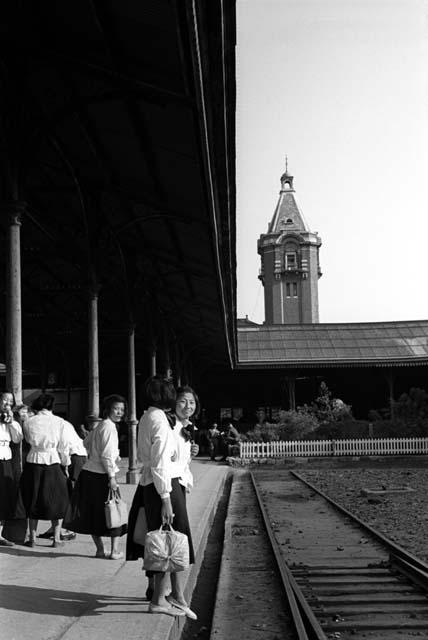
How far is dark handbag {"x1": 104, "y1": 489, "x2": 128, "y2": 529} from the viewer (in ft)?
24.8

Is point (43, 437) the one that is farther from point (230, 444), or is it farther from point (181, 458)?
point (230, 444)

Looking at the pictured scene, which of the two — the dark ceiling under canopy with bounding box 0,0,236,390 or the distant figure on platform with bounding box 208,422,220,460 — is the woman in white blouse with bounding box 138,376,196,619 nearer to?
the dark ceiling under canopy with bounding box 0,0,236,390

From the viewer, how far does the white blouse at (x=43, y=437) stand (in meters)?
8.05

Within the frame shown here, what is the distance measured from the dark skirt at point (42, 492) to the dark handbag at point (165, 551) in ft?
9.86

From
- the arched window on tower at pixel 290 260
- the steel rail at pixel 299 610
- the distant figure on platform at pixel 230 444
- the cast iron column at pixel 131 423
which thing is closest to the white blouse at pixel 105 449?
the steel rail at pixel 299 610

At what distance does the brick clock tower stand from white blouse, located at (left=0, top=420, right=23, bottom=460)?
293 feet

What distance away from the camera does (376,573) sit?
8.50 metres

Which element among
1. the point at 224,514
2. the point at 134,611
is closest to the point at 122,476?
the point at 224,514

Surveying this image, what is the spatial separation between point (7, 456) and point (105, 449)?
1.00 meters

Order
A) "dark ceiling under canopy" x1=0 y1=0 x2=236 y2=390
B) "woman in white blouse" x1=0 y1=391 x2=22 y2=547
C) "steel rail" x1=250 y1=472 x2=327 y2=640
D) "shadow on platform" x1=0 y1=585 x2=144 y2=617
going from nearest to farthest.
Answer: "shadow on platform" x1=0 y1=585 x2=144 y2=617, "steel rail" x1=250 y1=472 x2=327 y2=640, "dark ceiling under canopy" x1=0 y1=0 x2=236 y2=390, "woman in white blouse" x1=0 y1=391 x2=22 y2=547

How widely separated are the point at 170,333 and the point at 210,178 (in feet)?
67.1

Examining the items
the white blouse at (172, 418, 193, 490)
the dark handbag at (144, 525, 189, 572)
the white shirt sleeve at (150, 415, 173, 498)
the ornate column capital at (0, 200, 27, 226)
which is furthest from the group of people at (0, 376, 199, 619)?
the ornate column capital at (0, 200, 27, 226)

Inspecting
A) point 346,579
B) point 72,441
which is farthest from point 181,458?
point 346,579

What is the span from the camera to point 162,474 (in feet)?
17.1
